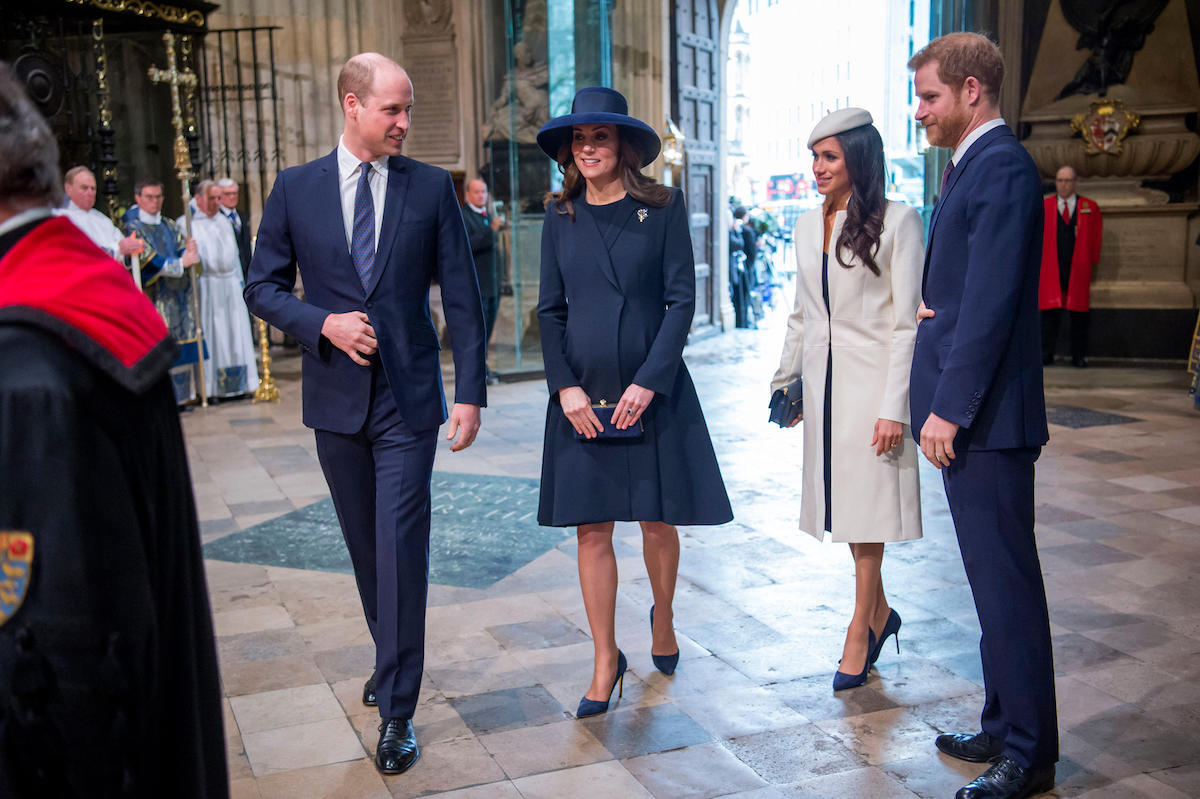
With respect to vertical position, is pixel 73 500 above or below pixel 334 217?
below

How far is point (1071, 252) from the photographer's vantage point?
10914 mm

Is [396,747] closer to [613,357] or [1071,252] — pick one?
[613,357]

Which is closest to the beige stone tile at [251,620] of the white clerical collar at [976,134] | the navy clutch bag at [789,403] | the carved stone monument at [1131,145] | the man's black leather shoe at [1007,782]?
the navy clutch bag at [789,403]

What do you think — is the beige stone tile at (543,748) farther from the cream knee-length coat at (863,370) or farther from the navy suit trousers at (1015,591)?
the navy suit trousers at (1015,591)

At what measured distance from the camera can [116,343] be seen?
1.55 metres

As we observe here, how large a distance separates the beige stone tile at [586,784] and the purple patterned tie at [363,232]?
1.44m

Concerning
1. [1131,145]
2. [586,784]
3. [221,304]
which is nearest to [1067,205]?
[1131,145]

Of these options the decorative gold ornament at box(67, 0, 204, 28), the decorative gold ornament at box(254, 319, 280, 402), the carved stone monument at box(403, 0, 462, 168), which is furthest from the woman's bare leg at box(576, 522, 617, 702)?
the carved stone monument at box(403, 0, 462, 168)

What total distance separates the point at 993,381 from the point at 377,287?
1.65m

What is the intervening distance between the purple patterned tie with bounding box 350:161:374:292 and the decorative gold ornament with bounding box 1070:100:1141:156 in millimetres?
9942

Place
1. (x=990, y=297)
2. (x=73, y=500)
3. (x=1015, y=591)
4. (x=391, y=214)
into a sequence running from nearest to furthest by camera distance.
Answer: (x=73, y=500)
(x=990, y=297)
(x=1015, y=591)
(x=391, y=214)

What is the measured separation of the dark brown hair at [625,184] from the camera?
3381 millimetres

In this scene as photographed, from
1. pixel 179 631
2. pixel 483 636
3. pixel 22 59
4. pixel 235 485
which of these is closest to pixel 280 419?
pixel 235 485

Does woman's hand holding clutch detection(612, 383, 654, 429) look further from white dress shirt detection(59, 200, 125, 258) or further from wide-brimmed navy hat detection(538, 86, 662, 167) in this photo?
white dress shirt detection(59, 200, 125, 258)
